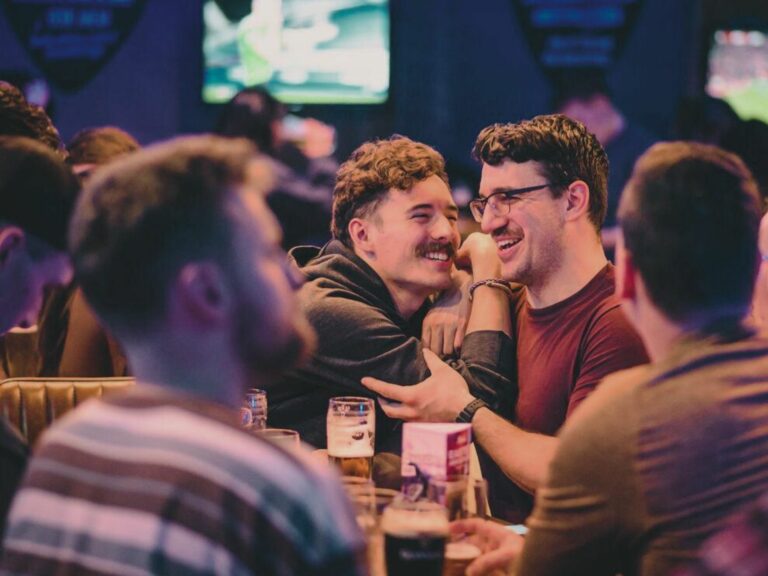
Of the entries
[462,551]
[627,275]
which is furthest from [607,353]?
[627,275]

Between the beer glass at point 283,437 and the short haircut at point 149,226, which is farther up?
the short haircut at point 149,226

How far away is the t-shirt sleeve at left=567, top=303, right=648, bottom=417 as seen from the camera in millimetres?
2504

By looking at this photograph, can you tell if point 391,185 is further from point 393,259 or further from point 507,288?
point 507,288

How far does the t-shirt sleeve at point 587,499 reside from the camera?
151 centimetres

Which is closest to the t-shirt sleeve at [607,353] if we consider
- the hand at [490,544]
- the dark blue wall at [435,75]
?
the hand at [490,544]

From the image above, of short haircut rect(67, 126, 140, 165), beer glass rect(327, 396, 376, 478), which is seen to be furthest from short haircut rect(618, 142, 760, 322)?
short haircut rect(67, 126, 140, 165)

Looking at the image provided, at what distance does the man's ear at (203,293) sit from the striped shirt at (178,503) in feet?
0.35

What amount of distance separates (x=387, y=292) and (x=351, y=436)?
668 millimetres

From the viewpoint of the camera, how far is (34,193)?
69.6 inches

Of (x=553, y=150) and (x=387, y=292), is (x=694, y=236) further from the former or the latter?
(x=387, y=292)

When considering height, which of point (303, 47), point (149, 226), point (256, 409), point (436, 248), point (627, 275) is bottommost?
point (256, 409)

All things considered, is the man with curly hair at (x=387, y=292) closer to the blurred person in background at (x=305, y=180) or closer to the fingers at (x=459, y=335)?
the fingers at (x=459, y=335)

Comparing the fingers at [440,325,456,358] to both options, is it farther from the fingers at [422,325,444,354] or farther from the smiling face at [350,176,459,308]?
the smiling face at [350,176,459,308]

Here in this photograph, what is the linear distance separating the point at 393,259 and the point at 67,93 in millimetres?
4166
